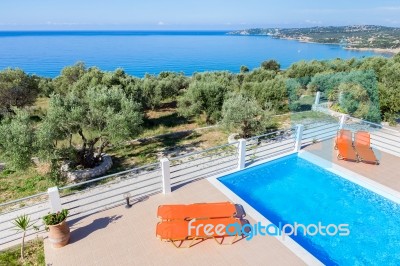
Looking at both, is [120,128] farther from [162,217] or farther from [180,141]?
[162,217]

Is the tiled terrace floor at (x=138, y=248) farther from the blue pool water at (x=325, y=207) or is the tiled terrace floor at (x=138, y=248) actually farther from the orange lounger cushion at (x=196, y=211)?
the blue pool water at (x=325, y=207)

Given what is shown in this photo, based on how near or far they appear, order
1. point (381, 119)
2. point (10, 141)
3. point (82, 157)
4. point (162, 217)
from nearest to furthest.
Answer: point (162, 217)
point (10, 141)
point (82, 157)
point (381, 119)

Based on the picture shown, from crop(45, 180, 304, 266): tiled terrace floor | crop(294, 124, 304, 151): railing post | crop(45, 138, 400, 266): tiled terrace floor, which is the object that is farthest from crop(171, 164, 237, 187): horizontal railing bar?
crop(294, 124, 304, 151): railing post

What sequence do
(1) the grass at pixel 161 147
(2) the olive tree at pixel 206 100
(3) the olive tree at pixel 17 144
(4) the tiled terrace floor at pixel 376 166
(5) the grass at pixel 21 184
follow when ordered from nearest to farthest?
1. (4) the tiled terrace floor at pixel 376 166
2. (3) the olive tree at pixel 17 144
3. (5) the grass at pixel 21 184
4. (1) the grass at pixel 161 147
5. (2) the olive tree at pixel 206 100

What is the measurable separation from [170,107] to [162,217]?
17946 millimetres

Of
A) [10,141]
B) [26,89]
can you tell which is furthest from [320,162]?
[26,89]

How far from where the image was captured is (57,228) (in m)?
5.64

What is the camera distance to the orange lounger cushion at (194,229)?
5.70 meters

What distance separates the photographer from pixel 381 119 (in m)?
16.0

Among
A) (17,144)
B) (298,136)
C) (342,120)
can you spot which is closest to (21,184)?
(17,144)

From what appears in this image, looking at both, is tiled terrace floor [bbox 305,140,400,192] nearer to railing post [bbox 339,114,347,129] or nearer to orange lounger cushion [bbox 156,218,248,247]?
railing post [bbox 339,114,347,129]

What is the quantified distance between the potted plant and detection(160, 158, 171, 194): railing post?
8.35 feet

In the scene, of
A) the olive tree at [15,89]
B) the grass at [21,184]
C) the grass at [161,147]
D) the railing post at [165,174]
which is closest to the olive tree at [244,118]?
the grass at [161,147]

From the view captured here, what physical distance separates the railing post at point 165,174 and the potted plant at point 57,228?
2545mm
